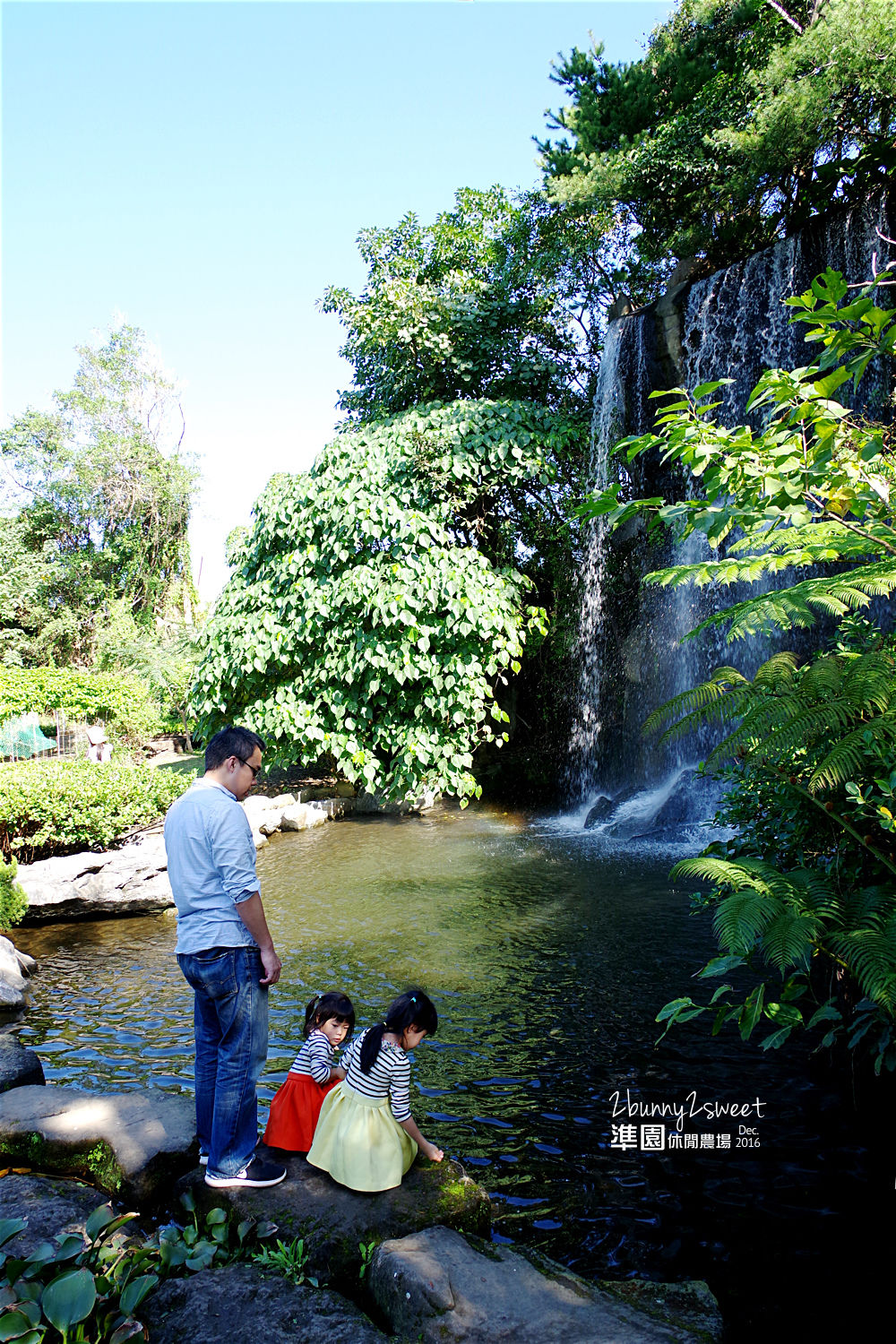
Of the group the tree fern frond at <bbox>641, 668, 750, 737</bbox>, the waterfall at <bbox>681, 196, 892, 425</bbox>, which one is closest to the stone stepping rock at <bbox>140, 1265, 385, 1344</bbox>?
the tree fern frond at <bbox>641, 668, 750, 737</bbox>

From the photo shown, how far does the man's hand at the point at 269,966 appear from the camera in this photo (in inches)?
133

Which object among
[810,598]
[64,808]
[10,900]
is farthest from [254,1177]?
[64,808]

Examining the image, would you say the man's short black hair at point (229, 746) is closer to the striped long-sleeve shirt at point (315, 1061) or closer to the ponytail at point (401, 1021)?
the ponytail at point (401, 1021)

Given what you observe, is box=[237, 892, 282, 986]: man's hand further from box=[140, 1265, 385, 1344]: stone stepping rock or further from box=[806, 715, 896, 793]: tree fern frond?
box=[806, 715, 896, 793]: tree fern frond

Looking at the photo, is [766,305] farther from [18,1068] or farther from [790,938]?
[18,1068]

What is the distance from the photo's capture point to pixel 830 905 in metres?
3.15

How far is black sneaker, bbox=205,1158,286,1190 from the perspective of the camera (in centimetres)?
329

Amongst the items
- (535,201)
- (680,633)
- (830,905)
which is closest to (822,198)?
(535,201)

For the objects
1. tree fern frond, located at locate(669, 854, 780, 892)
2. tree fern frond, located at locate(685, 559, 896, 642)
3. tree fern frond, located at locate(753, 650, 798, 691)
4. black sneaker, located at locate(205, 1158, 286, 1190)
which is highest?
tree fern frond, located at locate(685, 559, 896, 642)

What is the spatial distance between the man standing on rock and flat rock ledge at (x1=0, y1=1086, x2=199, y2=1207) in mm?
345

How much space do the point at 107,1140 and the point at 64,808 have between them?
20.0ft

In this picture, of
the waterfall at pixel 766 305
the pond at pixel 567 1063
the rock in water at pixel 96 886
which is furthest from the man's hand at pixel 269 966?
the waterfall at pixel 766 305

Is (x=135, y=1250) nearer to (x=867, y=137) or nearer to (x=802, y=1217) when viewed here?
(x=802, y=1217)

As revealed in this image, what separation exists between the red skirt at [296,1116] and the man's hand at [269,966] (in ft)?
1.84
